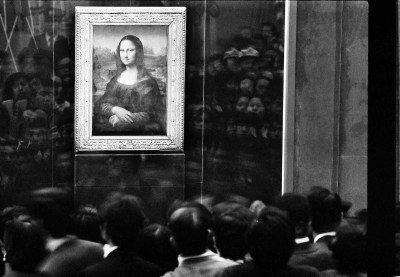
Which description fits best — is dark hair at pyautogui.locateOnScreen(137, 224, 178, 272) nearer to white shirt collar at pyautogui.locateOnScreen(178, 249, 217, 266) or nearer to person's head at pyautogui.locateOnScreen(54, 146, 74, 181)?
white shirt collar at pyautogui.locateOnScreen(178, 249, 217, 266)

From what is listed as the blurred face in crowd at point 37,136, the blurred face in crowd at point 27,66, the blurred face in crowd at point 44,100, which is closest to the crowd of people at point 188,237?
the blurred face in crowd at point 37,136

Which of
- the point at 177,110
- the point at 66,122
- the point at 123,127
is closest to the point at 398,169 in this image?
the point at 177,110

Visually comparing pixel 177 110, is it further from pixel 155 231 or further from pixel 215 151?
pixel 155 231

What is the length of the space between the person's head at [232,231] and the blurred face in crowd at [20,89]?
49.8 inches

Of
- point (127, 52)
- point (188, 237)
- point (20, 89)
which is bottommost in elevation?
point (188, 237)

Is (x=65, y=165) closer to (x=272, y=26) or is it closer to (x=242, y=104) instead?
(x=242, y=104)

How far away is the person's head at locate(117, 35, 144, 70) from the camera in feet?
14.2

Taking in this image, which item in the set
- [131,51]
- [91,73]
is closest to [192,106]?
[131,51]

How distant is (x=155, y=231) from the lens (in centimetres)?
422

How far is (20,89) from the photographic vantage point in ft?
13.7

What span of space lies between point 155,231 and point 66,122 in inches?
31.1

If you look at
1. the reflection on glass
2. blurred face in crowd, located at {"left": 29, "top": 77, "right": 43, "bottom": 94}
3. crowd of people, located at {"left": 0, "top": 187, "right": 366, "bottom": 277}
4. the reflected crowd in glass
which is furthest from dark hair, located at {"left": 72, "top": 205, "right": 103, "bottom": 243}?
blurred face in crowd, located at {"left": 29, "top": 77, "right": 43, "bottom": 94}

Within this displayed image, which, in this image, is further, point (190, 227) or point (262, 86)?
point (262, 86)

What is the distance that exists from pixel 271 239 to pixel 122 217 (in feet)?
2.80
